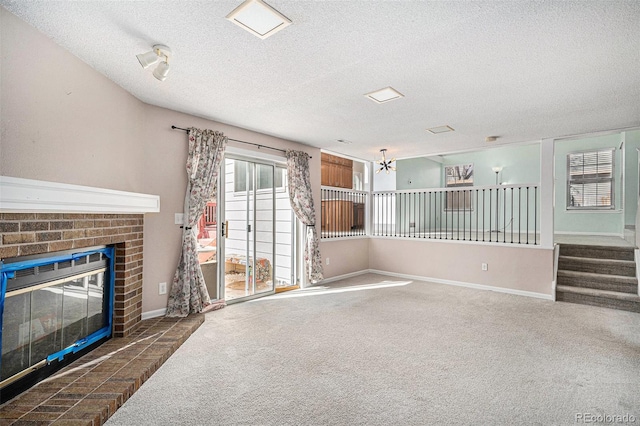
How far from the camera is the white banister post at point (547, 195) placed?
4.71 m

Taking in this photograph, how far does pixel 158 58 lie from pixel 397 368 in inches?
117

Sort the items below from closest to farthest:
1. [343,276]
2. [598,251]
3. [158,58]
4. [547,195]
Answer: [158,58] → [547,195] → [598,251] → [343,276]

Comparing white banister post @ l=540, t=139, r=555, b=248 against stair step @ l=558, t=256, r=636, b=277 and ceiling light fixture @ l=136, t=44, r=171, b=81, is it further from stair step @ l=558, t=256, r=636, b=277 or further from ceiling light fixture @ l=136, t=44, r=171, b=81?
ceiling light fixture @ l=136, t=44, r=171, b=81

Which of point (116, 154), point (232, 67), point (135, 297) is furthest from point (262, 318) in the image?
point (232, 67)

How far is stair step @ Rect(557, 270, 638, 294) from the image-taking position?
4.40 m

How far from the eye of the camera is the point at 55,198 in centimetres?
197

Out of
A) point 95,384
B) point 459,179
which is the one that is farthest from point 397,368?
point 459,179

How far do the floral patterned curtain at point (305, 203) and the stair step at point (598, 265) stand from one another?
12.8 feet

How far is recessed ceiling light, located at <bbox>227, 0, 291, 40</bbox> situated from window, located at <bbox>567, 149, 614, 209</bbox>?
850 centimetres

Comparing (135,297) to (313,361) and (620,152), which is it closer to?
(313,361)

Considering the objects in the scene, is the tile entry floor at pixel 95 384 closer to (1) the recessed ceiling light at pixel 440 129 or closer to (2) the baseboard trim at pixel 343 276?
(2) the baseboard trim at pixel 343 276

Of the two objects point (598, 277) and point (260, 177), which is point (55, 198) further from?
point (598, 277)

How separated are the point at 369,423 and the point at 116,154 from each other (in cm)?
311

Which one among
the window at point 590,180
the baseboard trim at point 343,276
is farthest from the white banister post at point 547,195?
the window at point 590,180
